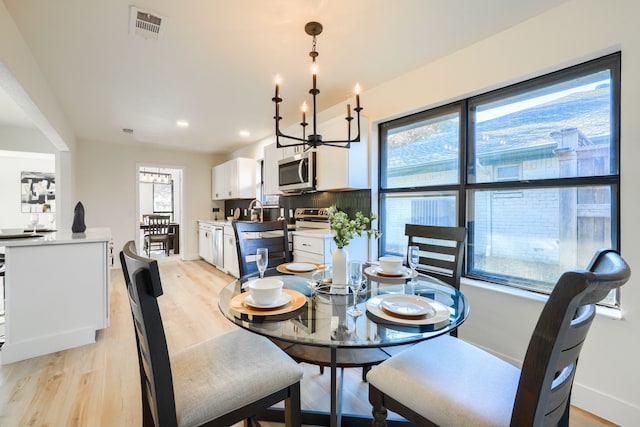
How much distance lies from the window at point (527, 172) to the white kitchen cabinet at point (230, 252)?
2881 millimetres

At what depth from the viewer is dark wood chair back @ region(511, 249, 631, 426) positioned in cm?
61

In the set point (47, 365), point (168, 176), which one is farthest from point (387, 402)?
point (168, 176)

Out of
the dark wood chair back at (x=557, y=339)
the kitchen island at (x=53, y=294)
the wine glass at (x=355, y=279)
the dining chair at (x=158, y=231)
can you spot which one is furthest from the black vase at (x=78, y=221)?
the dining chair at (x=158, y=231)

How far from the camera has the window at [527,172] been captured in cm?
167

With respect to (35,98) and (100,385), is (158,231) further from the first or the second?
(100,385)

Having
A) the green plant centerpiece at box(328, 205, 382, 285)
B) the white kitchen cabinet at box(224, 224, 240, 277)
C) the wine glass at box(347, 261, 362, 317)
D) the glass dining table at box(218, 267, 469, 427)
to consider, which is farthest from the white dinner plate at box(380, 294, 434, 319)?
the white kitchen cabinet at box(224, 224, 240, 277)

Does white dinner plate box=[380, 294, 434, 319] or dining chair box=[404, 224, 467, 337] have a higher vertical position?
dining chair box=[404, 224, 467, 337]

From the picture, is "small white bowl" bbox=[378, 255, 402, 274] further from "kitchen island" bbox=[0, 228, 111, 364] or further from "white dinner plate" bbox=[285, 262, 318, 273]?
"kitchen island" bbox=[0, 228, 111, 364]

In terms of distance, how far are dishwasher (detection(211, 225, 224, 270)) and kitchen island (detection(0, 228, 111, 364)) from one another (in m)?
2.44

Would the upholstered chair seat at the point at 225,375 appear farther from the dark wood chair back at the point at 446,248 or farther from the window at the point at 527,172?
the window at the point at 527,172

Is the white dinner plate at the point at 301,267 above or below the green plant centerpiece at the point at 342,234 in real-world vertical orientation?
below

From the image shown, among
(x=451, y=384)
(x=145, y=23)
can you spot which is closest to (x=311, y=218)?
(x=145, y=23)

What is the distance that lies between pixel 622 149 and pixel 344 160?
6.45 feet

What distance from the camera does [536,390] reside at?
0.71m
